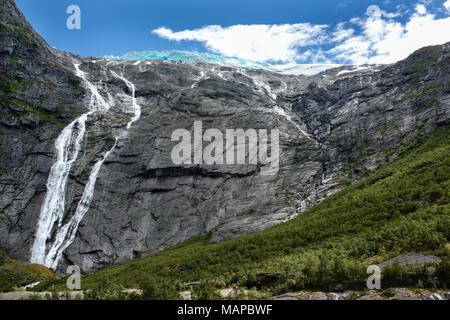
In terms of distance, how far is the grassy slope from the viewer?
11.6 metres

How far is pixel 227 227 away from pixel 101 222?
2100cm

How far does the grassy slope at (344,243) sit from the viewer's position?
455 inches

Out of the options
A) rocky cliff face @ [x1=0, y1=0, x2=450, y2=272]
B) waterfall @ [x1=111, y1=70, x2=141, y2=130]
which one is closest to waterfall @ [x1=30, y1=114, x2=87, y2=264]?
rocky cliff face @ [x1=0, y1=0, x2=450, y2=272]

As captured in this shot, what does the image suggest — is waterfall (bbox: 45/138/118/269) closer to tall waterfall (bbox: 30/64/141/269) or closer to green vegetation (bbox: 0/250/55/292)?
tall waterfall (bbox: 30/64/141/269)

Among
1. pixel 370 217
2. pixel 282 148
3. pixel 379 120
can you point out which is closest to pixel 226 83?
pixel 282 148

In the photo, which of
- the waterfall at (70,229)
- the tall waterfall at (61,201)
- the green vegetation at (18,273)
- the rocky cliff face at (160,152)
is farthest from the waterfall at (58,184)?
the green vegetation at (18,273)

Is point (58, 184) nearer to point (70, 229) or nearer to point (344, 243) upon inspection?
point (70, 229)

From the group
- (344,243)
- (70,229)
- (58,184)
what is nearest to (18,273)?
(70,229)

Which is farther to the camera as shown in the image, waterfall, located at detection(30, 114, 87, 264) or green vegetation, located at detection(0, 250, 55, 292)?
waterfall, located at detection(30, 114, 87, 264)

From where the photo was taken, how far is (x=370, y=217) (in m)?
23.4

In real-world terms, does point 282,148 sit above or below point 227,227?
above

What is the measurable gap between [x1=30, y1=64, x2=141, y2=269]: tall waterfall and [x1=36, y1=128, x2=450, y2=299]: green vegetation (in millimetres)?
15688
